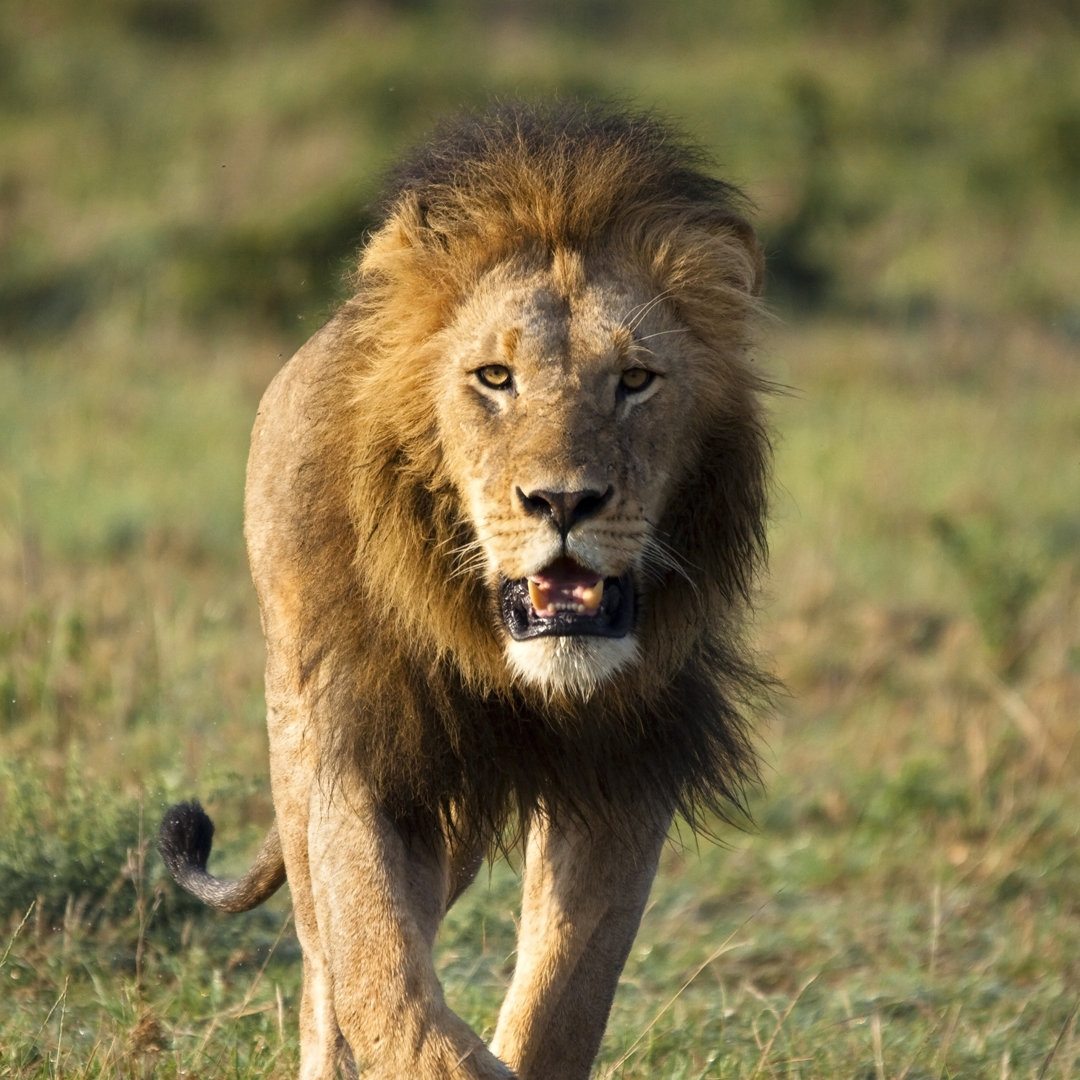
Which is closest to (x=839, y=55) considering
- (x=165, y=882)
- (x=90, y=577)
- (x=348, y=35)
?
(x=348, y=35)

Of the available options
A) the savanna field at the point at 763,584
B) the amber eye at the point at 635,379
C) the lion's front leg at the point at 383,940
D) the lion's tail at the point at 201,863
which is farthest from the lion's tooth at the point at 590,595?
the lion's tail at the point at 201,863

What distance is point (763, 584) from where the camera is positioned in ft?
15.8

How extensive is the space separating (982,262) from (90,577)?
384 inches

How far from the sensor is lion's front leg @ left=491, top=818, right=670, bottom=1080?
3395 mm

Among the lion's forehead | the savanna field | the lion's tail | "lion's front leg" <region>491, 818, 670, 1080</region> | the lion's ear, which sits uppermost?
the lion's ear

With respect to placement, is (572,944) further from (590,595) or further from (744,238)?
(744,238)

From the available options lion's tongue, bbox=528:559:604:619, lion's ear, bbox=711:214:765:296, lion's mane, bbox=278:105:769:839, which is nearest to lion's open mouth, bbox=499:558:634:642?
lion's tongue, bbox=528:559:604:619

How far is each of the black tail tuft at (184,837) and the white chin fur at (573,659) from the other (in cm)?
115

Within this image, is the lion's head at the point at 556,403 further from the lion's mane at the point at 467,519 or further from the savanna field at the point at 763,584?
the savanna field at the point at 763,584

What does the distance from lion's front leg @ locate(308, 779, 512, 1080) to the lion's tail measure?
572mm

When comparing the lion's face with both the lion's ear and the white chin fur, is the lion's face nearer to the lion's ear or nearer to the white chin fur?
the white chin fur

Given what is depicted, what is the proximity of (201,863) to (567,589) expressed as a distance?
1360mm

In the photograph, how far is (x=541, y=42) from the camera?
24.4 metres

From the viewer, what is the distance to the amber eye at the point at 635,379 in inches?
129
